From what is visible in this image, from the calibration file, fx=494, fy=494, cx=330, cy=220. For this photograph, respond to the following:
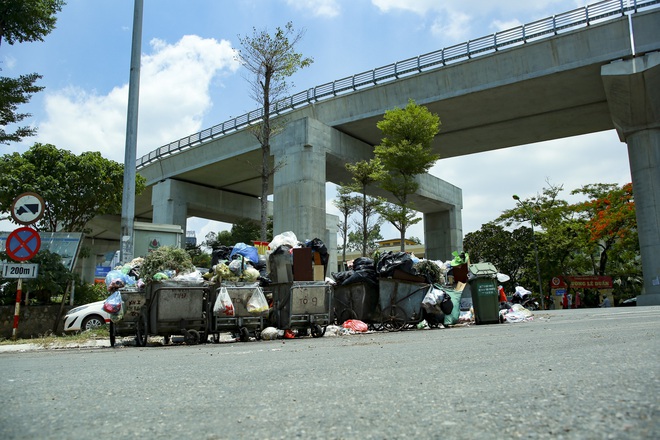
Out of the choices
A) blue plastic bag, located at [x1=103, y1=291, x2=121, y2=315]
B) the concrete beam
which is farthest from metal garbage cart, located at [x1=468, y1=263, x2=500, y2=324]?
the concrete beam

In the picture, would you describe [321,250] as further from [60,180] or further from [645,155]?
[645,155]

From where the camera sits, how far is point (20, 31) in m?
15.8

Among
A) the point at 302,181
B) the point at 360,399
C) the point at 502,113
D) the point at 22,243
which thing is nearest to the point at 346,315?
the point at 22,243

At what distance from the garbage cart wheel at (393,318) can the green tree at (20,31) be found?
45.8ft

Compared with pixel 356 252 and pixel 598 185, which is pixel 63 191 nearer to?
pixel 598 185

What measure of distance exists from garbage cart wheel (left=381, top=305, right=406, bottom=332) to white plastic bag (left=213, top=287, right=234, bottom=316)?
153 inches

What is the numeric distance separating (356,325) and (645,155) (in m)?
20.2

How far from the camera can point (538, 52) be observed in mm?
21922

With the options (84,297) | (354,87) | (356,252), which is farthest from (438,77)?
(356,252)

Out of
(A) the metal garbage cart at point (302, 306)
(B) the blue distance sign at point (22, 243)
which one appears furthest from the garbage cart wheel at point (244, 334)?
(B) the blue distance sign at point (22, 243)

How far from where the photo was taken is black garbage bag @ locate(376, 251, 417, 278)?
11852mm

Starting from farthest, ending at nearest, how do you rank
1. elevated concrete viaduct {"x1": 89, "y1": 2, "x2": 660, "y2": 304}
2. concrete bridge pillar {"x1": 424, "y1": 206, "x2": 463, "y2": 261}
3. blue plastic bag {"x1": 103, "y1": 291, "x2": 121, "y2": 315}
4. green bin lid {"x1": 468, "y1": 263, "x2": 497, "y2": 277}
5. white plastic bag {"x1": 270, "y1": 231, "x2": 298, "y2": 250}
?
1. concrete bridge pillar {"x1": 424, "y1": 206, "x2": 463, "y2": 261}
2. elevated concrete viaduct {"x1": 89, "y1": 2, "x2": 660, "y2": 304}
3. green bin lid {"x1": 468, "y1": 263, "x2": 497, "y2": 277}
4. white plastic bag {"x1": 270, "y1": 231, "x2": 298, "y2": 250}
5. blue plastic bag {"x1": 103, "y1": 291, "x2": 121, "y2": 315}

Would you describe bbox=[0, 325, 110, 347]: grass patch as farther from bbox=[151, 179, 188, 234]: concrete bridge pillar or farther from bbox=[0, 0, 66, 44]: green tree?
bbox=[151, 179, 188, 234]: concrete bridge pillar

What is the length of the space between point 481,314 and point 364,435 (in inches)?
475
